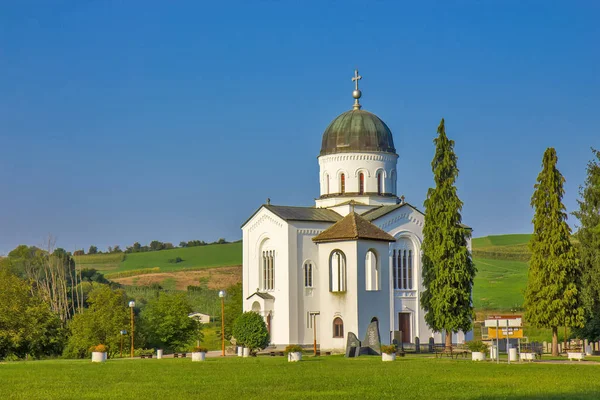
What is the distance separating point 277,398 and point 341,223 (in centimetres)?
3076

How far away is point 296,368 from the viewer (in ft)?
118

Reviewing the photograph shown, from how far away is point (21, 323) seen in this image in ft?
196

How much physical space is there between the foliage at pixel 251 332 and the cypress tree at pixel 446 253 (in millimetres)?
Answer: 9619

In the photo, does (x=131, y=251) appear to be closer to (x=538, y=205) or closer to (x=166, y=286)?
(x=166, y=286)

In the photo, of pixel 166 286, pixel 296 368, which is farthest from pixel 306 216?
pixel 166 286

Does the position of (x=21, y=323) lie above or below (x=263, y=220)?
below

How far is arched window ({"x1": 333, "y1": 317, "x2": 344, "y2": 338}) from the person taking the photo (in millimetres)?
53597

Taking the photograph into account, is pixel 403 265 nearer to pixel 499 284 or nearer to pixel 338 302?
pixel 338 302

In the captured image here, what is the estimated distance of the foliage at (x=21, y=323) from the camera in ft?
193

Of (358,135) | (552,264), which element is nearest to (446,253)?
(552,264)

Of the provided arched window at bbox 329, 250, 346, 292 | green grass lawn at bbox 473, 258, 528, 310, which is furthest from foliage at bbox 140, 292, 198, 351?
green grass lawn at bbox 473, 258, 528, 310

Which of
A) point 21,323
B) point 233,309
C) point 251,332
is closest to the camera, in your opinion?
point 251,332

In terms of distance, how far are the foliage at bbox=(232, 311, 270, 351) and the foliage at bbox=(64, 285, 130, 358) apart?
13628 millimetres

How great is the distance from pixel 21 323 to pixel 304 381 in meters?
35.4
